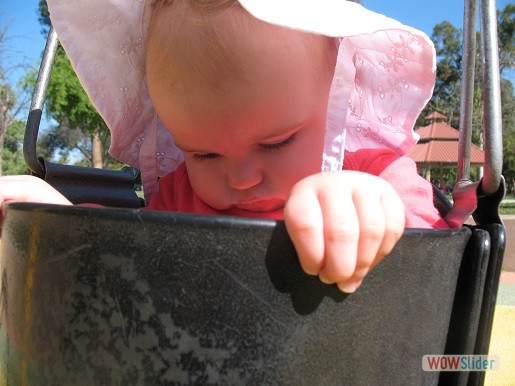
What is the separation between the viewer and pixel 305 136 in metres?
0.60

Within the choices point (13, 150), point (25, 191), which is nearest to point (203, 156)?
point (25, 191)

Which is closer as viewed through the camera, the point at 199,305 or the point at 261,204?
the point at 199,305

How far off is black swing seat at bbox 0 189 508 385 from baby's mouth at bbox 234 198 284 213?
31 centimetres

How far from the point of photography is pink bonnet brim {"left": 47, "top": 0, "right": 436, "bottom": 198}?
627 millimetres

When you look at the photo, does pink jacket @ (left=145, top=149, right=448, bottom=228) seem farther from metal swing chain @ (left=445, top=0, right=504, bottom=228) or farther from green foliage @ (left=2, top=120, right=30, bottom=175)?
green foliage @ (left=2, top=120, right=30, bottom=175)

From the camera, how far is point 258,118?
1.80ft

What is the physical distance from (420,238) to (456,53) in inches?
719

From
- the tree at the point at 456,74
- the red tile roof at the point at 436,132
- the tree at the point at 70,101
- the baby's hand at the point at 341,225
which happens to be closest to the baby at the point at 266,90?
the baby's hand at the point at 341,225

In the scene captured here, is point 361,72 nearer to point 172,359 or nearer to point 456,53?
point 172,359

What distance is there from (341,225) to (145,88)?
64 cm

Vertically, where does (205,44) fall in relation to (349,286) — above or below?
above

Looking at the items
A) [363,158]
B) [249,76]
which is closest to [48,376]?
[249,76]

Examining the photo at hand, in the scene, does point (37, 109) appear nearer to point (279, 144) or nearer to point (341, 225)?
point (279, 144)

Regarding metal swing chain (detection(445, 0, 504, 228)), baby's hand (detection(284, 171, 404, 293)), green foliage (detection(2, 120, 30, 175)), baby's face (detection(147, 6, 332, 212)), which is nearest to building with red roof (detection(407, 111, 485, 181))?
green foliage (detection(2, 120, 30, 175))
